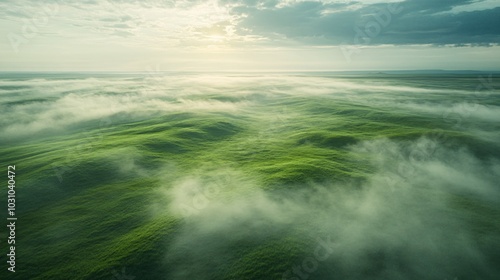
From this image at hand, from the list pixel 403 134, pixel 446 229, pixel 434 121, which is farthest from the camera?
pixel 434 121

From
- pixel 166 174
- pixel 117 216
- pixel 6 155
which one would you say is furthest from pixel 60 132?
pixel 117 216

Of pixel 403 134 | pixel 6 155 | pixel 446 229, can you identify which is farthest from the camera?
pixel 403 134

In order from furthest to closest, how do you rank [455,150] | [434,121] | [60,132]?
[60,132] → [434,121] → [455,150]

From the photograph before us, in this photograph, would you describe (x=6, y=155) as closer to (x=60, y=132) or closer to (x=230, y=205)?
(x=60, y=132)

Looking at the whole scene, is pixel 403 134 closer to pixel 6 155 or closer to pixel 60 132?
pixel 6 155

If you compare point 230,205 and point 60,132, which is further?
point 60,132

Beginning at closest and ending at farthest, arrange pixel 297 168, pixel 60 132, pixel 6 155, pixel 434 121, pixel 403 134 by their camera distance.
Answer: pixel 297 168
pixel 6 155
pixel 403 134
pixel 434 121
pixel 60 132

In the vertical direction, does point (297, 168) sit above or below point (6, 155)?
above

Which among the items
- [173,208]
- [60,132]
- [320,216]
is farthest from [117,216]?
[60,132]

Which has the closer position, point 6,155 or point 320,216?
point 320,216
